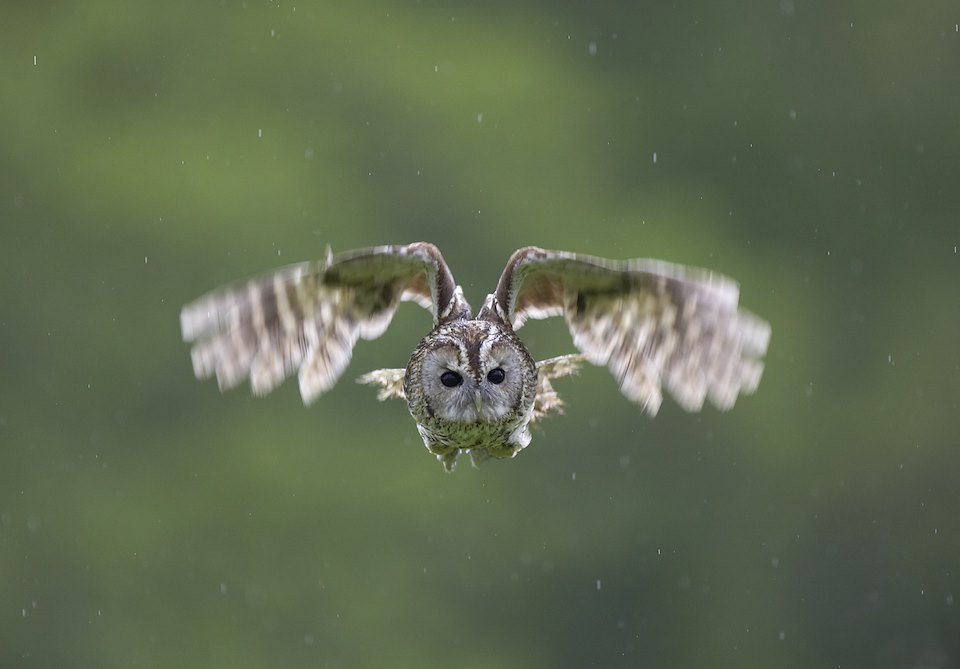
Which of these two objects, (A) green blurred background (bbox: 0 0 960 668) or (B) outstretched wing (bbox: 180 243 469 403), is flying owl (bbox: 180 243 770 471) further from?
(A) green blurred background (bbox: 0 0 960 668)

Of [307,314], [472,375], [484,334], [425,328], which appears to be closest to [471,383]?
[472,375]

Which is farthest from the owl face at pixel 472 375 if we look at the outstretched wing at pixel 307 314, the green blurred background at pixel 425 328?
the green blurred background at pixel 425 328

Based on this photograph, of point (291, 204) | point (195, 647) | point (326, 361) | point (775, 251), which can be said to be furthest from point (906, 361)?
point (326, 361)

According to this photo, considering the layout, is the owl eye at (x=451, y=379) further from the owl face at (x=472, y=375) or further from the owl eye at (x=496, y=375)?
the owl eye at (x=496, y=375)

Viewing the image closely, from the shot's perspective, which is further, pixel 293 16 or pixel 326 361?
pixel 293 16

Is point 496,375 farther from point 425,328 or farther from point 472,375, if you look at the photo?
point 425,328

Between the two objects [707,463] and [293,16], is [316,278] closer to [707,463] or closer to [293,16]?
[707,463]
